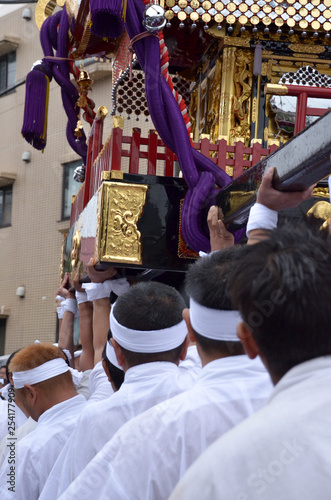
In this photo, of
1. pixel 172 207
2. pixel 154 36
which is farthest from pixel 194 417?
pixel 154 36

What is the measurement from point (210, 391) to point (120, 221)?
252 centimetres

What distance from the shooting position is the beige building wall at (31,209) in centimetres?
1221

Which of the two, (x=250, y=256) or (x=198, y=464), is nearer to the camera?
(x=198, y=464)

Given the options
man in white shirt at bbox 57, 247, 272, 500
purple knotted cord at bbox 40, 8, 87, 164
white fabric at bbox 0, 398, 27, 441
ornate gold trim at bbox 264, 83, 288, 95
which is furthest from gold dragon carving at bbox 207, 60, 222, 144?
man in white shirt at bbox 57, 247, 272, 500

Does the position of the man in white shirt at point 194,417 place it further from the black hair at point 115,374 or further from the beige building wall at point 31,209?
the beige building wall at point 31,209

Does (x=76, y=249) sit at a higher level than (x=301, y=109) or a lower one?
lower

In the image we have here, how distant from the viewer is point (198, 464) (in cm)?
113

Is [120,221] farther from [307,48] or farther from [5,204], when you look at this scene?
[5,204]

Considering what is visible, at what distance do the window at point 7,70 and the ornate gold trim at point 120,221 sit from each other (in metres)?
10.1

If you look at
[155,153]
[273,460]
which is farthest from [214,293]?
[155,153]

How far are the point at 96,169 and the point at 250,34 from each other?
1544 millimetres

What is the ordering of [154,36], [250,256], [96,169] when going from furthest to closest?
1. [96,169]
2. [154,36]
3. [250,256]

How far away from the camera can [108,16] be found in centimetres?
427

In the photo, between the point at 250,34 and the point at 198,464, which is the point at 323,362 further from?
the point at 250,34
